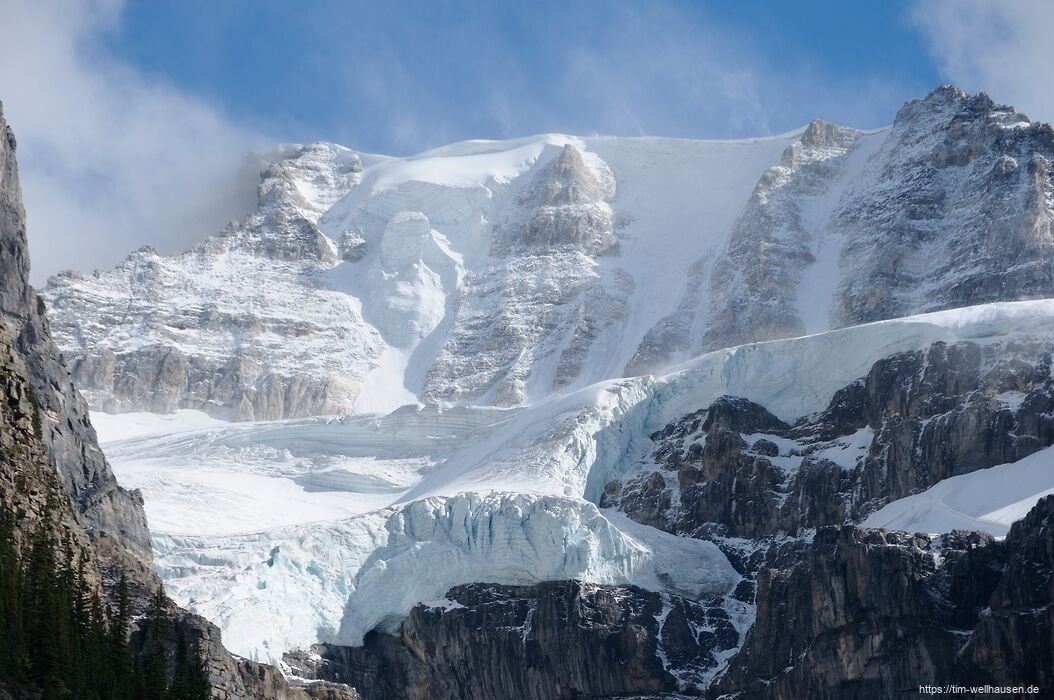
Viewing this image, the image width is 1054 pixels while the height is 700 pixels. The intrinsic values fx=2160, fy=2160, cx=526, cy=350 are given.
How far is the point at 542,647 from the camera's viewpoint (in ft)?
522

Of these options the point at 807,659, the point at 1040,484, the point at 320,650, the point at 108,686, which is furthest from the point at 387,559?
the point at 108,686

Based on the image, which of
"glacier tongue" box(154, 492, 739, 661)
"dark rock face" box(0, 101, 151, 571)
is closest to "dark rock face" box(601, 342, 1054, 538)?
"glacier tongue" box(154, 492, 739, 661)

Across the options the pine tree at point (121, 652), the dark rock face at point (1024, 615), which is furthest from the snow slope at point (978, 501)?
the pine tree at point (121, 652)

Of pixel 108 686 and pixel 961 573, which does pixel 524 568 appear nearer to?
pixel 961 573

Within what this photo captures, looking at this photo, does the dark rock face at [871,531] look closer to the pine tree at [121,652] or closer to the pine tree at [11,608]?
the pine tree at [121,652]

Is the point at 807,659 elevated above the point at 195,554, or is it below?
below

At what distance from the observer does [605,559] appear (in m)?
163

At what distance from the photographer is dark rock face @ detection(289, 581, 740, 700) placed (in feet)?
513

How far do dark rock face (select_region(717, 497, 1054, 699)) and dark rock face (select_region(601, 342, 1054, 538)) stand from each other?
18933 millimetres

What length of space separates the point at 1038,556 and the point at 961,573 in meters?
6.12

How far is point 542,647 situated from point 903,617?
30205 millimetres

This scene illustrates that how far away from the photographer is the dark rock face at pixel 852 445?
540 ft

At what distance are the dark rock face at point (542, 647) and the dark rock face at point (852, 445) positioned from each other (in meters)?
14.5

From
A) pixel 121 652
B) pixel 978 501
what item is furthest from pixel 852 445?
pixel 121 652
